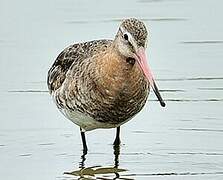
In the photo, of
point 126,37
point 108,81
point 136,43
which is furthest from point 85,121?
point 136,43

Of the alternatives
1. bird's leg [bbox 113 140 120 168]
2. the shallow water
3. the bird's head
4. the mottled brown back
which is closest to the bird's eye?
the bird's head

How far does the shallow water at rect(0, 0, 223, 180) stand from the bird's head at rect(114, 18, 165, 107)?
1.04 meters

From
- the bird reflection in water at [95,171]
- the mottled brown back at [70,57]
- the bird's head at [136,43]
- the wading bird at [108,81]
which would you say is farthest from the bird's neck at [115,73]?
the bird reflection in water at [95,171]

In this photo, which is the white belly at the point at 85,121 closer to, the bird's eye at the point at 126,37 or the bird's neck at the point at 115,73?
the bird's neck at the point at 115,73

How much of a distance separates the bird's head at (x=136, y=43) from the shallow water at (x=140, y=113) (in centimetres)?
104

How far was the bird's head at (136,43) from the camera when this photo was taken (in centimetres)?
933

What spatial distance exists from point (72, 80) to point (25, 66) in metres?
2.66

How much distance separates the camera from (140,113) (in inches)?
462

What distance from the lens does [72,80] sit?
34.3ft

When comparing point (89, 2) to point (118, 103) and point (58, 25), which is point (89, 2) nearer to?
point (58, 25)

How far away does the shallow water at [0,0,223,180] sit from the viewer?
10.4 m

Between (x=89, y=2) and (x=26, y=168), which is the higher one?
(x=89, y=2)

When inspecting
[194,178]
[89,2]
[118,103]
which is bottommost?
[194,178]

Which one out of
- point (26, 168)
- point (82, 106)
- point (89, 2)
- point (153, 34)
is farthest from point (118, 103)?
point (89, 2)
